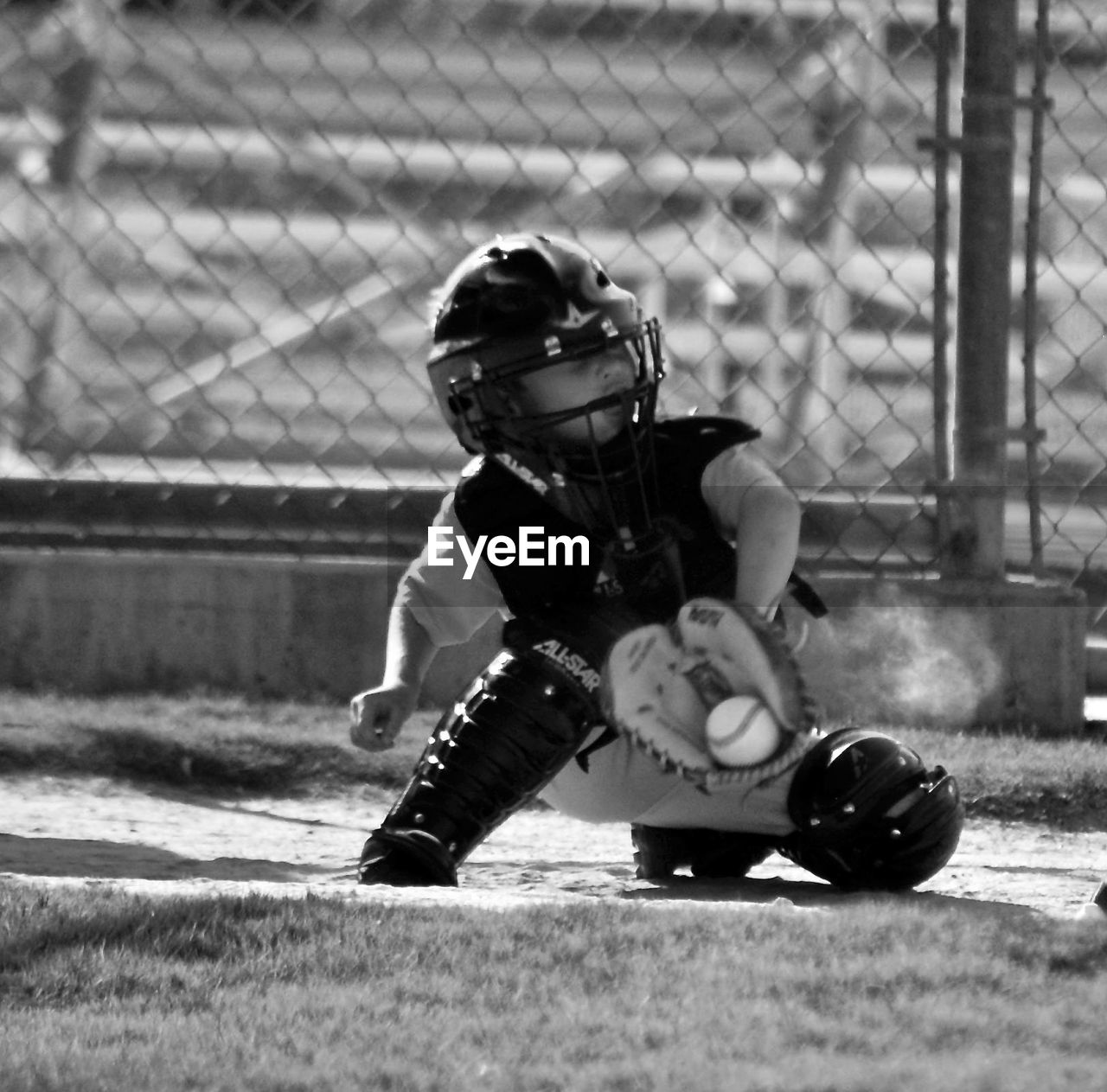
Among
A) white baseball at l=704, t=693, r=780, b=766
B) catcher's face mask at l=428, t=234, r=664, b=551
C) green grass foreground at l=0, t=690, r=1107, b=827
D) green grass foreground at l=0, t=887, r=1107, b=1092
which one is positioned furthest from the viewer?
green grass foreground at l=0, t=690, r=1107, b=827

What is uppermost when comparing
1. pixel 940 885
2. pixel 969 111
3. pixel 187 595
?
pixel 969 111

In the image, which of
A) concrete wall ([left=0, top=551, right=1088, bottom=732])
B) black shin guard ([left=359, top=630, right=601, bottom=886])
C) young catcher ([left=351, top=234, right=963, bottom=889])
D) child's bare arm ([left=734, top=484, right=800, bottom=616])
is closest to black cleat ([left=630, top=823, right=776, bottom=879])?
young catcher ([left=351, top=234, right=963, bottom=889])

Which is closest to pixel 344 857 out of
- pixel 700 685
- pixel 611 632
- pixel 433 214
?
pixel 611 632

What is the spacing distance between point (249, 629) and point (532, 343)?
2005 mm

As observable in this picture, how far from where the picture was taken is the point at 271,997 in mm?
2166

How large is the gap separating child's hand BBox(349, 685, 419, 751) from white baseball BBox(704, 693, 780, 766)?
0.54m

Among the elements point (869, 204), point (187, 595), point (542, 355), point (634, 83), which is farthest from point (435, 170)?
point (542, 355)

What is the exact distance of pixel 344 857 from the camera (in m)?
3.53

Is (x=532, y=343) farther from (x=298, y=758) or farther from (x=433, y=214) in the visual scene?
(x=433, y=214)

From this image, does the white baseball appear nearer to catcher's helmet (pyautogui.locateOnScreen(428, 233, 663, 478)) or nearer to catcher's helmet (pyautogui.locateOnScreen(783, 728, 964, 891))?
catcher's helmet (pyautogui.locateOnScreen(783, 728, 964, 891))

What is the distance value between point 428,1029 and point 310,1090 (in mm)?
193

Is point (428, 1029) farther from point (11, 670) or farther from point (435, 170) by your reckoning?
point (435, 170)

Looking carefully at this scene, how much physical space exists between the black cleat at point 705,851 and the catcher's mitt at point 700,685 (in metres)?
0.32

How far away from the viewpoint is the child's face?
3.05 metres
